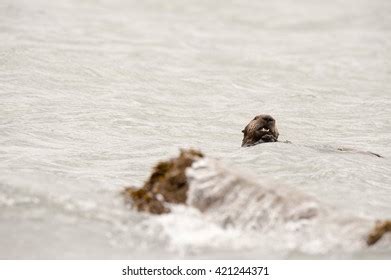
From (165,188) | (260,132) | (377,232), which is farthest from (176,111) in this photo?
(377,232)

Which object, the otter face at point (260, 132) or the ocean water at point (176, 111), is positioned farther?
the otter face at point (260, 132)

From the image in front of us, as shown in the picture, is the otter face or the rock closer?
the rock

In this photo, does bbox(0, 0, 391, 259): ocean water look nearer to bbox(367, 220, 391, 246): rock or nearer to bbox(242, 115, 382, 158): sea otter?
bbox(367, 220, 391, 246): rock

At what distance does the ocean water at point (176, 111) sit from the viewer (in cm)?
826

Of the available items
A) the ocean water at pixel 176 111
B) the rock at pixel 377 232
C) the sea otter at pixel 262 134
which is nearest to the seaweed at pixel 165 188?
the ocean water at pixel 176 111

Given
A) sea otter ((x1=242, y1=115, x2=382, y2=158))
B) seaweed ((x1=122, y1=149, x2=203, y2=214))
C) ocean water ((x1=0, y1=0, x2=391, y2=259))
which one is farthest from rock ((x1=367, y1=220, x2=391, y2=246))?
sea otter ((x1=242, y1=115, x2=382, y2=158))

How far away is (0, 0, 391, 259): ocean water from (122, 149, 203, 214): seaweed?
18 centimetres

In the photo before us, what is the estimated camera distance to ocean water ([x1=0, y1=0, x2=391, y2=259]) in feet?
27.1

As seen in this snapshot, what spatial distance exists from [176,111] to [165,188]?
10.6 meters

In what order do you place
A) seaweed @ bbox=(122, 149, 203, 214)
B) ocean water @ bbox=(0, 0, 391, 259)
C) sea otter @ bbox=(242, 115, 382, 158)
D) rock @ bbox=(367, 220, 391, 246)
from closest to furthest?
rock @ bbox=(367, 220, 391, 246) → ocean water @ bbox=(0, 0, 391, 259) → seaweed @ bbox=(122, 149, 203, 214) → sea otter @ bbox=(242, 115, 382, 158)

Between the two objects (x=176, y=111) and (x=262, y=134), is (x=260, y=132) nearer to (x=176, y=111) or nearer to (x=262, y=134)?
(x=262, y=134)

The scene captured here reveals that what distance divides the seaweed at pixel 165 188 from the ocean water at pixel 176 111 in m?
0.18

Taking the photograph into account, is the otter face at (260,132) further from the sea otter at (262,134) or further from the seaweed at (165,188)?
the seaweed at (165,188)

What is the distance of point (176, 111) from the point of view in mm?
19359
